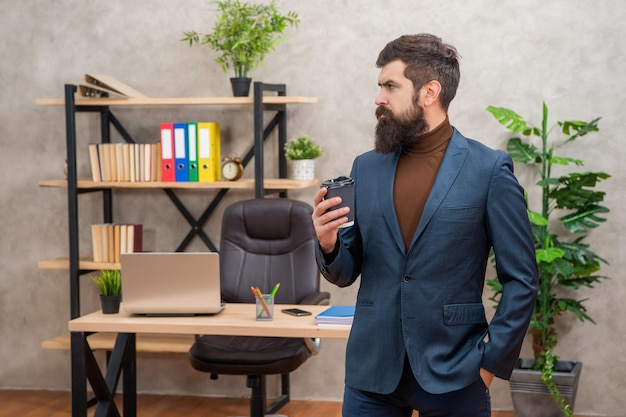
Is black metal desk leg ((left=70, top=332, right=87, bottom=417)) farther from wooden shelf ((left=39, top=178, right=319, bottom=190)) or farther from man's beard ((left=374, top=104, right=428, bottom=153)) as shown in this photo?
man's beard ((left=374, top=104, right=428, bottom=153))

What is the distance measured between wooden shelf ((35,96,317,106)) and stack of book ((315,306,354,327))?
1.45 m

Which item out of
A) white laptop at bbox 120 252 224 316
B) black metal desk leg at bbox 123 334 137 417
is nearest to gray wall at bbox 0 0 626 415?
black metal desk leg at bbox 123 334 137 417

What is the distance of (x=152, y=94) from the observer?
4.72m

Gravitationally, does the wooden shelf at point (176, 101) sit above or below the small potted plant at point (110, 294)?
above

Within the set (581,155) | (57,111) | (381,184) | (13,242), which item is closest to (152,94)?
(57,111)

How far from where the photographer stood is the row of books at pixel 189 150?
4.37m

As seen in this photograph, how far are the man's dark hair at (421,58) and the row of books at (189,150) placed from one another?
247cm

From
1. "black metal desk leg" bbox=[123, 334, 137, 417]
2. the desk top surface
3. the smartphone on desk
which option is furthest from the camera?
"black metal desk leg" bbox=[123, 334, 137, 417]

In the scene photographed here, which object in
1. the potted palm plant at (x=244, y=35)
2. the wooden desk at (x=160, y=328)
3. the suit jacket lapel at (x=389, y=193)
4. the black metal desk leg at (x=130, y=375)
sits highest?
the potted palm plant at (x=244, y=35)

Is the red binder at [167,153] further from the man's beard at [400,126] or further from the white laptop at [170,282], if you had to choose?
the man's beard at [400,126]

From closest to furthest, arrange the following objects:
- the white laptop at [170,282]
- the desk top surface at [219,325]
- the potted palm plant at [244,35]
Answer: the desk top surface at [219,325] → the white laptop at [170,282] → the potted palm plant at [244,35]

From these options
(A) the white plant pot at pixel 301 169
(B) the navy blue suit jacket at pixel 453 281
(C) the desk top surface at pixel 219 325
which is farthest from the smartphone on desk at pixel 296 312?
(B) the navy blue suit jacket at pixel 453 281

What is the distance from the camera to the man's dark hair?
1960 mm

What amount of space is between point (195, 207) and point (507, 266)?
3.05 m
